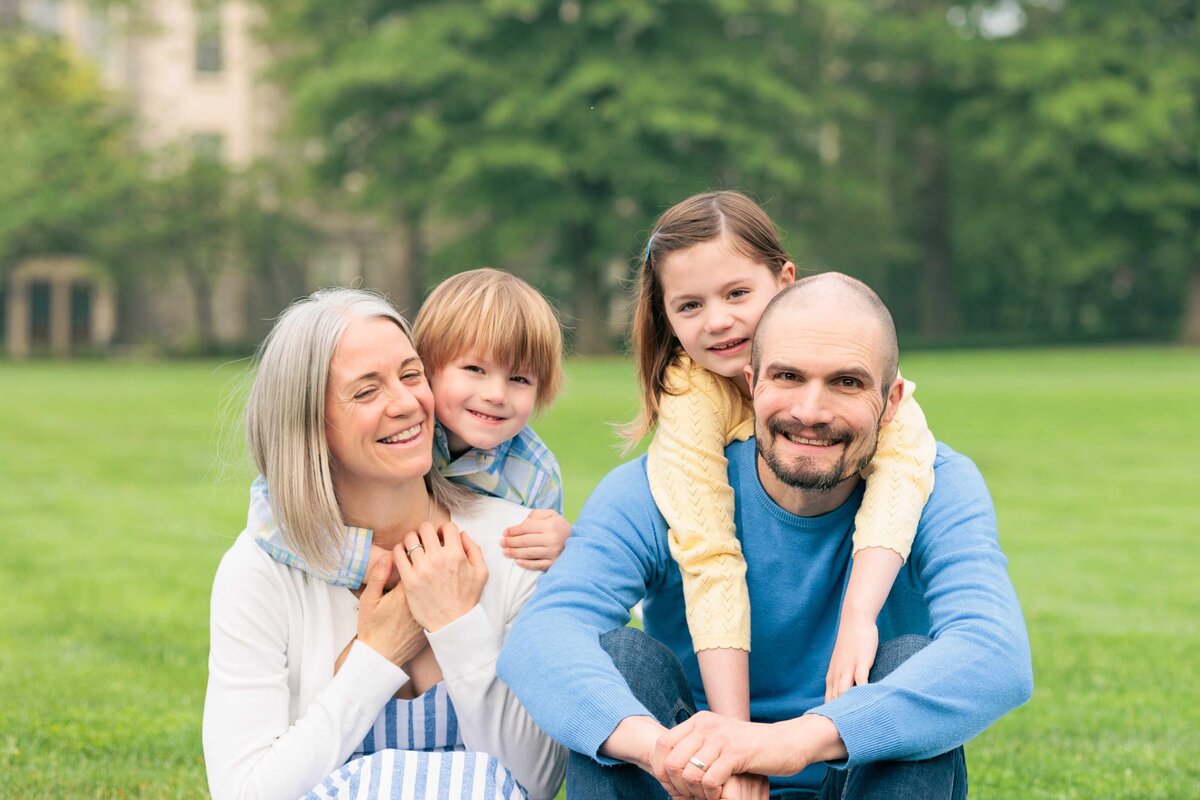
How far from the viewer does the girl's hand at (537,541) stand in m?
3.21

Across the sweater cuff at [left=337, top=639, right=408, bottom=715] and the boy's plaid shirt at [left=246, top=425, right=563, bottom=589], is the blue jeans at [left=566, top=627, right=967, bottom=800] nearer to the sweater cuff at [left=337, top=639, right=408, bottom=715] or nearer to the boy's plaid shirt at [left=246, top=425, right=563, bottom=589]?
the sweater cuff at [left=337, top=639, right=408, bottom=715]

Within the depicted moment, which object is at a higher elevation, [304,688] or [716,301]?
[716,301]

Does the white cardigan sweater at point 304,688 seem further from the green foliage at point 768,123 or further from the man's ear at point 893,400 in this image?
the green foliage at point 768,123

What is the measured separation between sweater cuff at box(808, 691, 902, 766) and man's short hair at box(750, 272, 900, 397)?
0.69 m

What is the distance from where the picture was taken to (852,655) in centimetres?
293

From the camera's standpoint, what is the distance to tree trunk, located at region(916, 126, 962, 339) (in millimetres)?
40438

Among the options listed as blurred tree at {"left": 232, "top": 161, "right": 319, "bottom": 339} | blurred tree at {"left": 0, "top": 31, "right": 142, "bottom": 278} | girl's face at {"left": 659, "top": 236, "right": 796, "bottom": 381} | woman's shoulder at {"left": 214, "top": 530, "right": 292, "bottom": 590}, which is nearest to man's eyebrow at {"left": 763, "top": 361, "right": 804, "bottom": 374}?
girl's face at {"left": 659, "top": 236, "right": 796, "bottom": 381}

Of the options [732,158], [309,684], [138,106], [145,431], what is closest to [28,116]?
[138,106]

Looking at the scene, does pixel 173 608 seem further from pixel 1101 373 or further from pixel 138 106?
pixel 138 106

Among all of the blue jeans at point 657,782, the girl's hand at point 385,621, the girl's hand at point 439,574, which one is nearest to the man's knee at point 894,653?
the blue jeans at point 657,782

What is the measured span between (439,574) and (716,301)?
115 cm

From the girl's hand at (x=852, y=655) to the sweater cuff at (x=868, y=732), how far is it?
0.13m

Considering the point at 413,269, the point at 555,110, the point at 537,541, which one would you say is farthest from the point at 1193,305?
the point at 537,541

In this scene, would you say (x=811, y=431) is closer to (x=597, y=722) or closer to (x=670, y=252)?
(x=597, y=722)
